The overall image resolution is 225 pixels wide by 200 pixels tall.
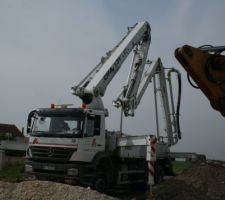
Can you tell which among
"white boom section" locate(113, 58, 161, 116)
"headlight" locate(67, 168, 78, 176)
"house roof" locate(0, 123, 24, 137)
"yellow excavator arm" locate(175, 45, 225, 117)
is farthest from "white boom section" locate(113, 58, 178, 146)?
"house roof" locate(0, 123, 24, 137)

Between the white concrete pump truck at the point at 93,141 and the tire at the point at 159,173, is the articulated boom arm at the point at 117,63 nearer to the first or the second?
the white concrete pump truck at the point at 93,141

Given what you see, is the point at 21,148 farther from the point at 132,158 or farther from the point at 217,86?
the point at 217,86

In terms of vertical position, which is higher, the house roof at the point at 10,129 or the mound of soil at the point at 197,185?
the house roof at the point at 10,129

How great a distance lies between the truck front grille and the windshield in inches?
18.4

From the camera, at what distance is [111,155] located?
54.6ft

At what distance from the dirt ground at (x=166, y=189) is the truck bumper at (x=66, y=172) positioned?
1.53m

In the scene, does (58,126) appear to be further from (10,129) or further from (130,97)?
(10,129)

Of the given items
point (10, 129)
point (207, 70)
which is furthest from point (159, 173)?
point (10, 129)

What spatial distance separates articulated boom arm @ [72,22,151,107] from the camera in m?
15.1

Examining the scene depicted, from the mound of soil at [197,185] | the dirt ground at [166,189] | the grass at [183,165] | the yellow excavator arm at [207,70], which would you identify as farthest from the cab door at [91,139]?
the yellow excavator arm at [207,70]

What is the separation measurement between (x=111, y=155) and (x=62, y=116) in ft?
8.33

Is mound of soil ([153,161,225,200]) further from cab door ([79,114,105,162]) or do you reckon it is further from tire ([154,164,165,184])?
tire ([154,164,165,184])

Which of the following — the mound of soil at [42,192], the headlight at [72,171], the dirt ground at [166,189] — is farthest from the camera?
the headlight at [72,171]

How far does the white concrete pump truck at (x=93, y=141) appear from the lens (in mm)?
14891
